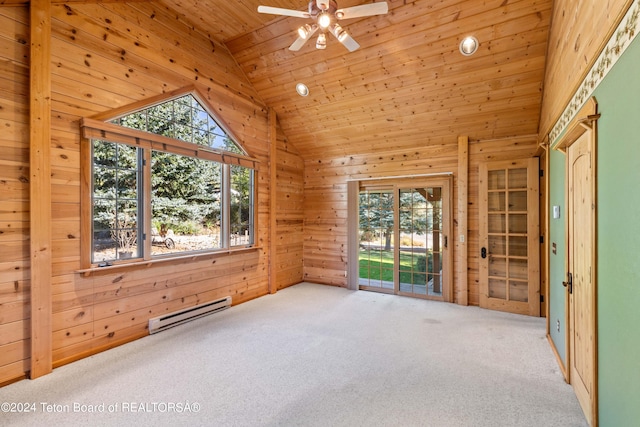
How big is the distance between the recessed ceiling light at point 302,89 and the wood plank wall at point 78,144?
896 millimetres

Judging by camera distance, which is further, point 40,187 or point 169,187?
point 169,187

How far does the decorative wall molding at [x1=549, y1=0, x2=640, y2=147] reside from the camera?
127 centimetres

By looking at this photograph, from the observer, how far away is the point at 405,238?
5.18 metres

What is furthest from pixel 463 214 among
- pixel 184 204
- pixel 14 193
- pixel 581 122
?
pixel 14 193

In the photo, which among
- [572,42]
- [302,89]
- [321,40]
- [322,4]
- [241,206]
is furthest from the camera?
[241,206]

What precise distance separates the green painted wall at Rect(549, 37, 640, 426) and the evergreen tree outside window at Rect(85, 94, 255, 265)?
393cm

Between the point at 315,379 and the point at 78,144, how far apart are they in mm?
3129

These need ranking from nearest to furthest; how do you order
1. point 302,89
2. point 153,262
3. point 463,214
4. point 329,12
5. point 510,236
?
point 329,12, point 153,262, point 510,236, point 302,89, point 463,214

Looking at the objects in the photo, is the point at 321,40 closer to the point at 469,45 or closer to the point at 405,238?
the point at 469,45

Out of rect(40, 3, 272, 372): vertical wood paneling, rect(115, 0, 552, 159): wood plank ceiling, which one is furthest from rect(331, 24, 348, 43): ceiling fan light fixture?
rect(40, 3, 272, 372): vertical wood paneling

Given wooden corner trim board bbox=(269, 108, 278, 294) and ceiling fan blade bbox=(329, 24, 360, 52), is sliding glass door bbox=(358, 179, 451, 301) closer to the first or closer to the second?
wooden corner trim board bbox=(269, 108, 278, 294)

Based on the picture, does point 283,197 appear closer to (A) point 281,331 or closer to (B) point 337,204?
(B) point 337,204

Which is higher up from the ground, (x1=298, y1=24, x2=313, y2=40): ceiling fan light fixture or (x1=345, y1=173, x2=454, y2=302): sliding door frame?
(x1=298, y1=24, x2=313, y2=40): ceiling fan light fixture

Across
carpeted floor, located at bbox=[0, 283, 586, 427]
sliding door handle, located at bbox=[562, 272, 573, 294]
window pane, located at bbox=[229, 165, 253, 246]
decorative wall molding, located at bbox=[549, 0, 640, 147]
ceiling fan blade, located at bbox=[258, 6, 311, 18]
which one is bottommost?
carpeted floor, located at bbox=[0, 283, 586, 427]
